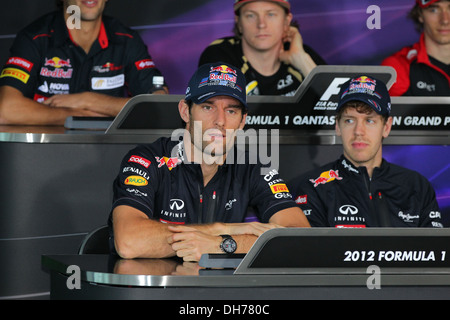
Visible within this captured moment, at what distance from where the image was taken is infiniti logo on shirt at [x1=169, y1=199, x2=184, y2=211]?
9.45 feet

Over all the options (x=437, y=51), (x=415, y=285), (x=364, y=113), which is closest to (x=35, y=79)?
(x=364, y=113)

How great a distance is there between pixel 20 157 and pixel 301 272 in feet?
4.78

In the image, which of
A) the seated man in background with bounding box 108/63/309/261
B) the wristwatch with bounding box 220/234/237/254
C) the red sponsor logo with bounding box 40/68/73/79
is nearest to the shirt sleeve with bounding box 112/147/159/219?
the seated man in background with bounding box 108/63/309/261

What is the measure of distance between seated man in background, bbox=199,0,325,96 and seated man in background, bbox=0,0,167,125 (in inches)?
15.7

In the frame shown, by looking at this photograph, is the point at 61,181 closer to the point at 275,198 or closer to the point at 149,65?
the point at 275,198

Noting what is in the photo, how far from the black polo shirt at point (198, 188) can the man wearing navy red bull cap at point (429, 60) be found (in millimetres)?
1765

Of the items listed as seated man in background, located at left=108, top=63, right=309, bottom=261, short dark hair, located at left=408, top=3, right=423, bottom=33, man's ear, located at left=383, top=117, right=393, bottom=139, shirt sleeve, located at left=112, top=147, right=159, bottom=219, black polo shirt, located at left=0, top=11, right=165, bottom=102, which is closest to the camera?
shirt sleeve, located at left=112, top=147, right=159, bottom=219

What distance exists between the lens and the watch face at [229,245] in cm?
245

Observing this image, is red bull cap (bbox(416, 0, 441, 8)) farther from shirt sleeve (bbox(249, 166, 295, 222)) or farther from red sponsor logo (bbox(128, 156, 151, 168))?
red sponsor logo (bbox(128, 156, 151, 168))

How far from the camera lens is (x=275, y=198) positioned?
9.46 ft

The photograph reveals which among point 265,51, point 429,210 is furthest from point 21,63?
point 429,210

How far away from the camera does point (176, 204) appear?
2883mm

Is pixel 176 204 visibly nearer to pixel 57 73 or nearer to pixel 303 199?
pixel 303 199

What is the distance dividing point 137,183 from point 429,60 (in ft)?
7.88
